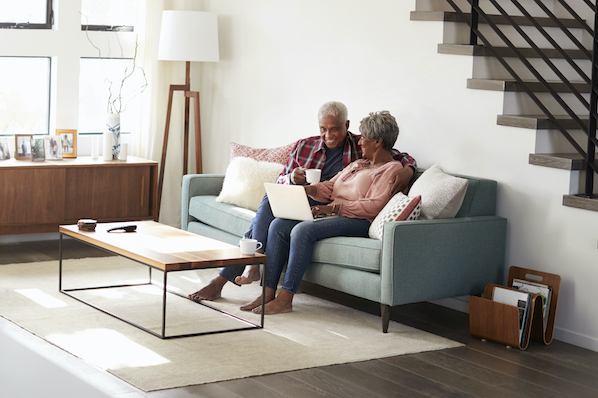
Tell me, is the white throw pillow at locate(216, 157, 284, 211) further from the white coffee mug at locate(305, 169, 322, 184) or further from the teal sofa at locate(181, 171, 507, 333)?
the teal sofa at locate(181, 171, 507, 333)

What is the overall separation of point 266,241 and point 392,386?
1.38 m

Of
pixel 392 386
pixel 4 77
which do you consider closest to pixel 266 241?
pixel 392 386

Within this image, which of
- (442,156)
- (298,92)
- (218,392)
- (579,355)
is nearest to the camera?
(218,392)

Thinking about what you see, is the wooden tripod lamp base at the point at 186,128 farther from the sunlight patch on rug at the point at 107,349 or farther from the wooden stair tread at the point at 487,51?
the sunlight patch on rug at the point at 107,349

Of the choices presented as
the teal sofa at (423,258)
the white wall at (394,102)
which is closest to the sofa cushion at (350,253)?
the teal sofa at (423,258)

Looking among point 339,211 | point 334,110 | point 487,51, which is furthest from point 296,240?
point 487,51

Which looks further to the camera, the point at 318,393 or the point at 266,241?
the point at 266,241

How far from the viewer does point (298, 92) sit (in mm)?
5555

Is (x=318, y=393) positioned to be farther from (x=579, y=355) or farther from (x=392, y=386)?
(x=579, y=355)

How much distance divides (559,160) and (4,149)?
145 inches

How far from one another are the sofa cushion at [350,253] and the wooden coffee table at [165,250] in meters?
A: 0.39

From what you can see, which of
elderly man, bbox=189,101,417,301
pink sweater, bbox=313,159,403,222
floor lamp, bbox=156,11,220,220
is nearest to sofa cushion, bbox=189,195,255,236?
elderly man, bbox=189,101,417,301

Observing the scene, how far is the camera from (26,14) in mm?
5727

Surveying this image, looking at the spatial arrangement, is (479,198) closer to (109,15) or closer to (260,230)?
(260,230)
